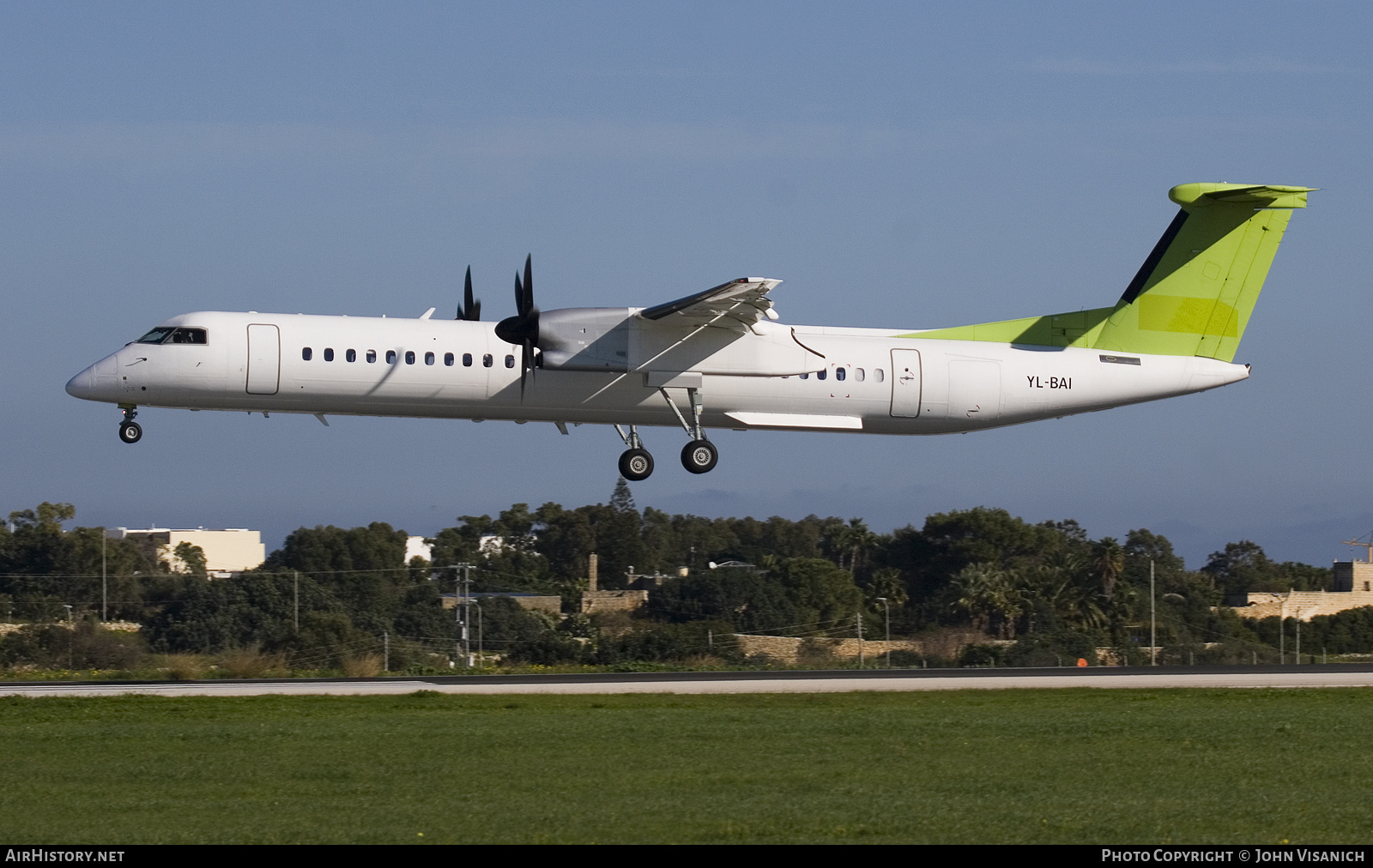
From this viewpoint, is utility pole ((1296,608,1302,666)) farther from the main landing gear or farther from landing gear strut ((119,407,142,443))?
landing gear strut ((119,407,142,443))

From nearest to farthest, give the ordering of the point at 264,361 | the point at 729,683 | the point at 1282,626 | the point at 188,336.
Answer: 1. the point at 264,361
2. the point at 188,336
3. the point at 729,683
4. the point at 1282,626

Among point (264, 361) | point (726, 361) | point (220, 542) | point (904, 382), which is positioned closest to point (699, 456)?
point (726, 361)

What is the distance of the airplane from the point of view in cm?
2833

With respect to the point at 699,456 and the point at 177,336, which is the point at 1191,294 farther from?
the point at 177,336

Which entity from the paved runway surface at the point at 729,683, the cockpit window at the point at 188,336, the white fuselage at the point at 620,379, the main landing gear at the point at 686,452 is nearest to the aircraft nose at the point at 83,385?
the white fuselage at the point at 620,379

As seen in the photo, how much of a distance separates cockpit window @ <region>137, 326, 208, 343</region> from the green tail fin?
15081 mm

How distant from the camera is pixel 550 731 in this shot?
21750 mm

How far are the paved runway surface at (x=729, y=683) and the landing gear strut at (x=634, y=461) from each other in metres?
4.37

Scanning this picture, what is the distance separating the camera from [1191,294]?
32.4 m

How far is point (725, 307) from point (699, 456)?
3727 millimetres

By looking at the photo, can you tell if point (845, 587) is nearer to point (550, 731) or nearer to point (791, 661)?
point (791, 661)

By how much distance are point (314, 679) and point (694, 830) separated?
23.1 m

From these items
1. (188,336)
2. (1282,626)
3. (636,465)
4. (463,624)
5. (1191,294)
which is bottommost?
(1282,626)
